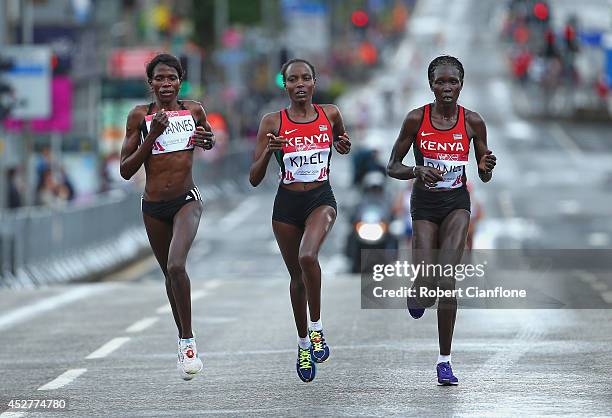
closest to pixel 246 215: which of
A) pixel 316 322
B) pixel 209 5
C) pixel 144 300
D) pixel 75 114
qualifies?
pixel 75 114

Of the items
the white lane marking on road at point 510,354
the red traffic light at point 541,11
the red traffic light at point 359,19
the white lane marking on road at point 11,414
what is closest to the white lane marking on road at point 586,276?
the white lane marking on road at point 510,354

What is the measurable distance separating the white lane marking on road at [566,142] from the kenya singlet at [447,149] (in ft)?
176

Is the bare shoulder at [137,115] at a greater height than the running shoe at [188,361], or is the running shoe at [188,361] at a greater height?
the bare shoulder at [137,115]

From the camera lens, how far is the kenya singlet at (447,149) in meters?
11.7

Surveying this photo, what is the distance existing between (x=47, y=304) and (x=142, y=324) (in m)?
3.78

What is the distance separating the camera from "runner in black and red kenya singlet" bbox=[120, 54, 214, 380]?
11.9m

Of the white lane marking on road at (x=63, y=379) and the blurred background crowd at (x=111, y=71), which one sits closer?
the white lane marking on road at (x=63, y=379)

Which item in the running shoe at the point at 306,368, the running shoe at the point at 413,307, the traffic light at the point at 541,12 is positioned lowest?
the running shoe at the point at 306,368

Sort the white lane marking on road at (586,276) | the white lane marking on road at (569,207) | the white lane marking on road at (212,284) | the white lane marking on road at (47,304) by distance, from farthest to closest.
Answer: the white lane marking on road at (569,207), the white lane marking on road at (212,284), the white lane marking on road at (586,276), the white lane marking on road at (47,304)

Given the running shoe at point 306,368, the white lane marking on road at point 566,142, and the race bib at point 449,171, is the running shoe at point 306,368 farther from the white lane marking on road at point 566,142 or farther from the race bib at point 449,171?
the white lane marking on road at point 566,142

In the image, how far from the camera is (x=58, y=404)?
1116 cm

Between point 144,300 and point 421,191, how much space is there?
9.60 m

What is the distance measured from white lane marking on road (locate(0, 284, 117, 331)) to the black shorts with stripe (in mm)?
5990

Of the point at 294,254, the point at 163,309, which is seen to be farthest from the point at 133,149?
the point at 163,309
